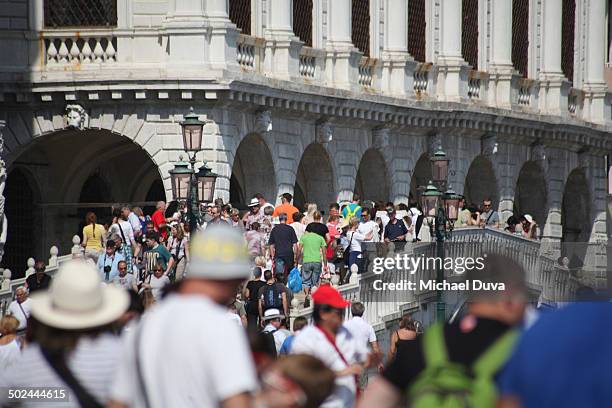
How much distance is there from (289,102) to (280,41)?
3.90 feet

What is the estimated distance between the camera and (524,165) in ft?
176

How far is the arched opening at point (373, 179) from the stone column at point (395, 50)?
163 cm

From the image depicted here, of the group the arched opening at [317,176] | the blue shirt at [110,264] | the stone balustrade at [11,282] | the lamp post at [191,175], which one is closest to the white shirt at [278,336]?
the lamp post at [191,175]

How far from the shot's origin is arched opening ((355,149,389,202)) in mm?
45531

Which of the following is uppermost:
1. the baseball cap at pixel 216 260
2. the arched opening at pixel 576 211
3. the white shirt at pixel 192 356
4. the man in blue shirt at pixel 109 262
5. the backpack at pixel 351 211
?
the baseball cap at pixel 216 260

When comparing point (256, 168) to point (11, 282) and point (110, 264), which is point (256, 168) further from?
point (11, 282)

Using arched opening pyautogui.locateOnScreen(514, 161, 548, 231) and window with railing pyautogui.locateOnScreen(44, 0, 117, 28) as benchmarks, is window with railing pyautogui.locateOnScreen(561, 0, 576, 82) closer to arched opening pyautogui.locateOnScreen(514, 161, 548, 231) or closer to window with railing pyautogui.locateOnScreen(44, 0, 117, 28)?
arched opening pyautogui.locateOnScreen(514, 161, 548, 231)

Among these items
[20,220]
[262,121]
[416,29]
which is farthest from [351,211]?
[416,29]

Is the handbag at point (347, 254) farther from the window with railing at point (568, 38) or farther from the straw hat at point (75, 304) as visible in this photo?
the straw hat at point (75, 304)

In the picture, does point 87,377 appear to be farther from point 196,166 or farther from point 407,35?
point 407,35

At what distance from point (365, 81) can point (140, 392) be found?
3615cm

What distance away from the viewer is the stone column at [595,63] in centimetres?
5688

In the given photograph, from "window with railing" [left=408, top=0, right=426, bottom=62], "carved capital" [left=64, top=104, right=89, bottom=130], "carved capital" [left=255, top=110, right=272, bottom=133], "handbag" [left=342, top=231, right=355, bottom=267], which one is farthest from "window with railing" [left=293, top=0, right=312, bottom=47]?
"handbag" [left=342, top=231, right=355, bottom=267]

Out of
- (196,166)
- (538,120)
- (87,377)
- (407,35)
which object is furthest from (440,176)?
(87,377)
